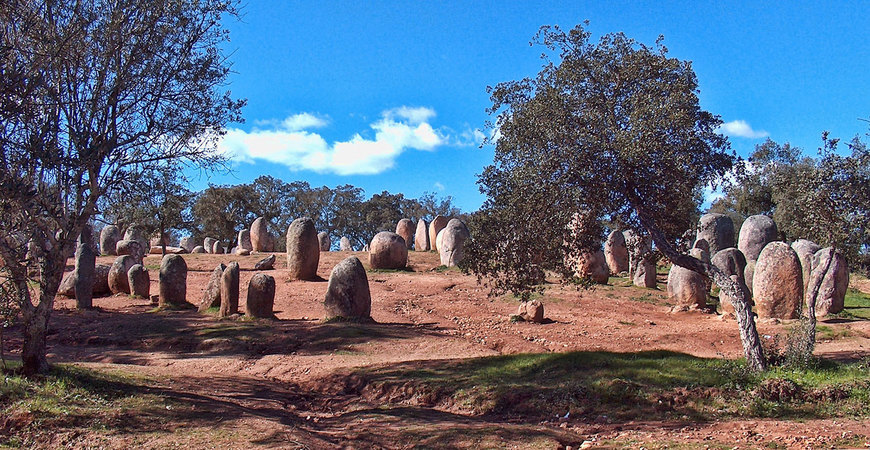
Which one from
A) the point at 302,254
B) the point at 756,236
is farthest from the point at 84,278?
the point at 756,236

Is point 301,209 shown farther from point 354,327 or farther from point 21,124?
point 21,124

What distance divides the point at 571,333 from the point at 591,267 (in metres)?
10.0

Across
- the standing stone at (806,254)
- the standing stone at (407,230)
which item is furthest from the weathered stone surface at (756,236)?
the standing stone at (407,230)

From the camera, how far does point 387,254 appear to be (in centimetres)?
2944

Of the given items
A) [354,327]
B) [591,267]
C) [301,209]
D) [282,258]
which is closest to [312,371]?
[354,327]

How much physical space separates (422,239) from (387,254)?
11427 mm

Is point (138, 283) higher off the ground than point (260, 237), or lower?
lower

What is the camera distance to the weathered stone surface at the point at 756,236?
32.1 m

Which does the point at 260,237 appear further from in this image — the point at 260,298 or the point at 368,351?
the point at 368,351

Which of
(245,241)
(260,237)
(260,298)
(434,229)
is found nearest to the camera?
(260,298)

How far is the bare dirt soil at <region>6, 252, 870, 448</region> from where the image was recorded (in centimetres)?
852

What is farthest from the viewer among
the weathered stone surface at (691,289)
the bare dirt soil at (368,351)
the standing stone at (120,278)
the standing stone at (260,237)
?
the standing stone at (260,237)

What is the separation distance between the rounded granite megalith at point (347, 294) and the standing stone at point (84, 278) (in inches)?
317

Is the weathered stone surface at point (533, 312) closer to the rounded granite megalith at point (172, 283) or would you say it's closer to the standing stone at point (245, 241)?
the rounded granite megalith at point (172, 283)
